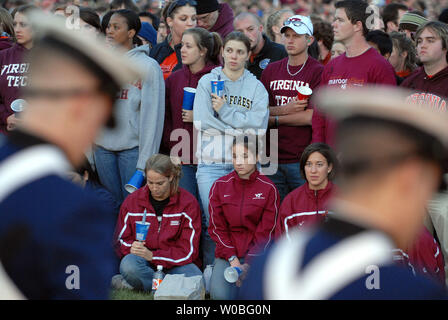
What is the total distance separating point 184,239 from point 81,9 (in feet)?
9.76

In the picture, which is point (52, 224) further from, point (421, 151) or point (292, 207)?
point (292, 207)

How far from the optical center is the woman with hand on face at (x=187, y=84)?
6.48m

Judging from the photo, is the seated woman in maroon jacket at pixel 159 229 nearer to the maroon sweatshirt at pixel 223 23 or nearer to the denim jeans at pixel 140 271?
the denim jeans at pixel 140 271

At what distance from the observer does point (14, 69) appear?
705cm

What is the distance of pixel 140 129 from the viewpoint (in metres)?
6.49

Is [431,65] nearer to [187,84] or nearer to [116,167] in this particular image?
[187,84]

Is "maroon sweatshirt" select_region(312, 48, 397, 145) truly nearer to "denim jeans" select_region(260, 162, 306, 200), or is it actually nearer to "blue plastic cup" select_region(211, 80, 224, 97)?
"denim jeans" select_region(260, 162, 306, 200)

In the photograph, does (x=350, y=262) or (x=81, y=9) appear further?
(x=81, y=9)

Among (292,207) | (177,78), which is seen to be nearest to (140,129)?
(177,78)

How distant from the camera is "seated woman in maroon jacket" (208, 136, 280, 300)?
597 centimetres

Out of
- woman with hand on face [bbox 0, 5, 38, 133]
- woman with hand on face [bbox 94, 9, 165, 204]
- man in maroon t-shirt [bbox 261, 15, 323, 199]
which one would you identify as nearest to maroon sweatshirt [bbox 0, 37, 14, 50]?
woman with hand on face [bbox 0, 5, 38, 133]

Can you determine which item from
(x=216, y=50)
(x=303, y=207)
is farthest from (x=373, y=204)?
(x=216, y=50)
